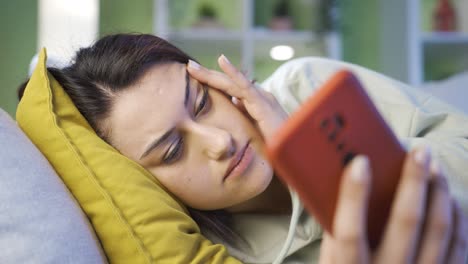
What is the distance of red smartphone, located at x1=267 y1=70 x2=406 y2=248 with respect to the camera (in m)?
0.37

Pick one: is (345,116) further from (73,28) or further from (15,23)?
(15,23)

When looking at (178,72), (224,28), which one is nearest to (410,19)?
(224,28)

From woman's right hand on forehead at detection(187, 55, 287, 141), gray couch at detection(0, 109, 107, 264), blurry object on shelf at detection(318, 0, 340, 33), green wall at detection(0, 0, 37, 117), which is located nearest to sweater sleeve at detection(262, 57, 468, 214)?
woman's right hand on forehead at detection(187, 55, 287, 141)

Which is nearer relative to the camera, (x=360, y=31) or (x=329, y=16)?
(x=329, y=16)

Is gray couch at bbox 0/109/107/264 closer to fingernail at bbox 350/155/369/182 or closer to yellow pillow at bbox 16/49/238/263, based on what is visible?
yellow pillow at bbox 16/49/238/263

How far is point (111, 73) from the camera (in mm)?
858

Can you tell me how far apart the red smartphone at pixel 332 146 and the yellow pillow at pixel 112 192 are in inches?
13.7

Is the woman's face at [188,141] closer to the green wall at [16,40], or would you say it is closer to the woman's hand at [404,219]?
the woman's hand at [404,219]

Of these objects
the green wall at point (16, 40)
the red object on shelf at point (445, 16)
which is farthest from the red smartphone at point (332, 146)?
the red object on shelf at point (445, 16)

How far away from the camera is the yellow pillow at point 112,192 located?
0.70 metres

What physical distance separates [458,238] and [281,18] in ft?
9.46

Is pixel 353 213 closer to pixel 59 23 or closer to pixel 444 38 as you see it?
pixel 59 23

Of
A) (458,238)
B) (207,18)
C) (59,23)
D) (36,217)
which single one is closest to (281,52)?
(207,18)

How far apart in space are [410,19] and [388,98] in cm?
216
